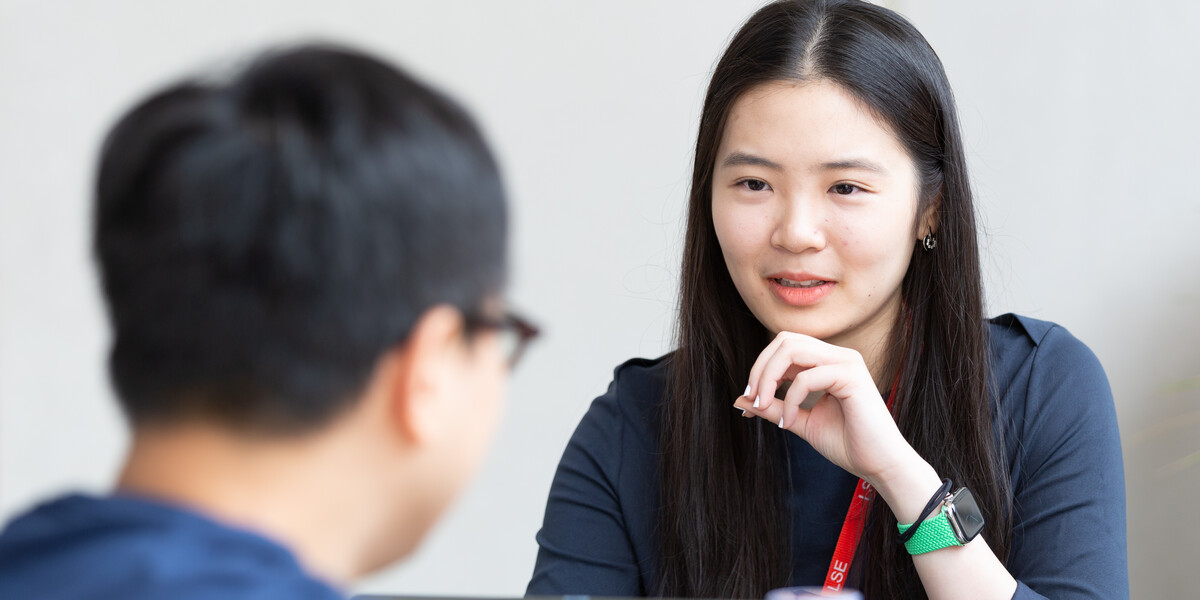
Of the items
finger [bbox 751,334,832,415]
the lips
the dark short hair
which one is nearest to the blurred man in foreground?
the dark short hair

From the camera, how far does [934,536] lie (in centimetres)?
103

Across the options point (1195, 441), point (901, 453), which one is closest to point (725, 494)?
point (901, 453)

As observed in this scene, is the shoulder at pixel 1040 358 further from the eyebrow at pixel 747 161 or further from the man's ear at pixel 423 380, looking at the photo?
the man's ear at pixel 423 380

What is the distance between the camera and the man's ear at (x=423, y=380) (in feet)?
1.91

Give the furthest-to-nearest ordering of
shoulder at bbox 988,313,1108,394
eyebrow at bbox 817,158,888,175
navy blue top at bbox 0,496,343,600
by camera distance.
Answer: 1. shoulder at bbox 988,313,1108,394
2. eyebrow at bbox 817,158,888,175
3. navy blue top at bbox 0,496,343,600

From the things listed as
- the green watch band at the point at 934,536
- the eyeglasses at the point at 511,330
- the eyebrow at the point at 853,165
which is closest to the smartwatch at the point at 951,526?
the green watch band at the point at 934,536

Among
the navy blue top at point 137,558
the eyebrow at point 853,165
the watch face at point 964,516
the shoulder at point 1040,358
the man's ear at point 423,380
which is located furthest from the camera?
the shoulder at point 1040,358

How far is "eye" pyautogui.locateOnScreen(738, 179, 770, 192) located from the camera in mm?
1176

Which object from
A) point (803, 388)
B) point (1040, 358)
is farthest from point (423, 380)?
point (1040, 358)

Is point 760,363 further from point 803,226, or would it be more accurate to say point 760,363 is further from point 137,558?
point 137,558

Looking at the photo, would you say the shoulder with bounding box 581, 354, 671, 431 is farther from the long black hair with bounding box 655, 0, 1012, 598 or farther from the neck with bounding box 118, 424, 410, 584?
the neck with bounding box 118, 424, 410, 584

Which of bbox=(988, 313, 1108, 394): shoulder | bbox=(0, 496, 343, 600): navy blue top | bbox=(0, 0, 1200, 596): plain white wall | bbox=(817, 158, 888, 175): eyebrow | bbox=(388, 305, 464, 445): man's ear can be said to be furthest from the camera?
bbox=(0, 0, 1200, 596): plain white wall

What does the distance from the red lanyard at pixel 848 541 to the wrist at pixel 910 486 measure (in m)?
0.12

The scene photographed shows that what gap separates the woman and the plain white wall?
476mm
